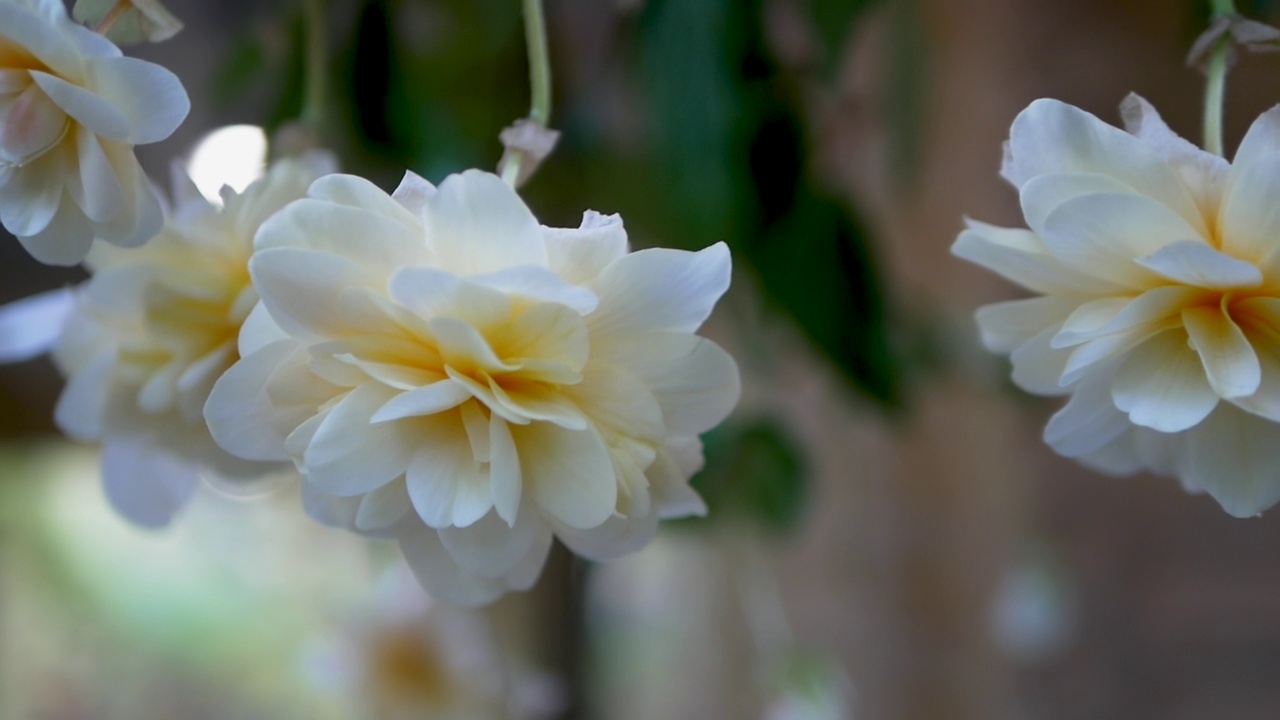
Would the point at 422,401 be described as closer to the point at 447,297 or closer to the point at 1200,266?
the point at 447,297

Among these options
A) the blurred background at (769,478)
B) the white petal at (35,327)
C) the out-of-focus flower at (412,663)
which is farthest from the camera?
the out-of-focus flower at (412,663)

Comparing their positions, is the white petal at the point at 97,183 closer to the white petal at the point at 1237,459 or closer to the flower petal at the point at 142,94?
the flower petal at the point at 142,94

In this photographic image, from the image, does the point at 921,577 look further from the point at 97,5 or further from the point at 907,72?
the point at 97,5

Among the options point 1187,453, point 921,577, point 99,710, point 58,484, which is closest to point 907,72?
point 1187,453

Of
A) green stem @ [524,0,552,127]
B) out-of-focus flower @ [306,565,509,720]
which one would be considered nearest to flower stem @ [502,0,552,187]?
green stem @ [524,0,552,127]

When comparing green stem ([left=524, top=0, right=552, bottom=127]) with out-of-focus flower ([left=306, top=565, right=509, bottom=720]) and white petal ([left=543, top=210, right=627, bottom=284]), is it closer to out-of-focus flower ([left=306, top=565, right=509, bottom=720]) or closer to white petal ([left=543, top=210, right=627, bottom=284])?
white petal ([left=543, top=210, right=627, bottom=284])

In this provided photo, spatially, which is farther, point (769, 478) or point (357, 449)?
point (769, 478)

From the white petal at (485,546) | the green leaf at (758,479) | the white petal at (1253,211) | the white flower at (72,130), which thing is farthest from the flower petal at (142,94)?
the green leaf at (758,479)

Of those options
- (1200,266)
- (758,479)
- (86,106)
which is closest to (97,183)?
(86,106)
